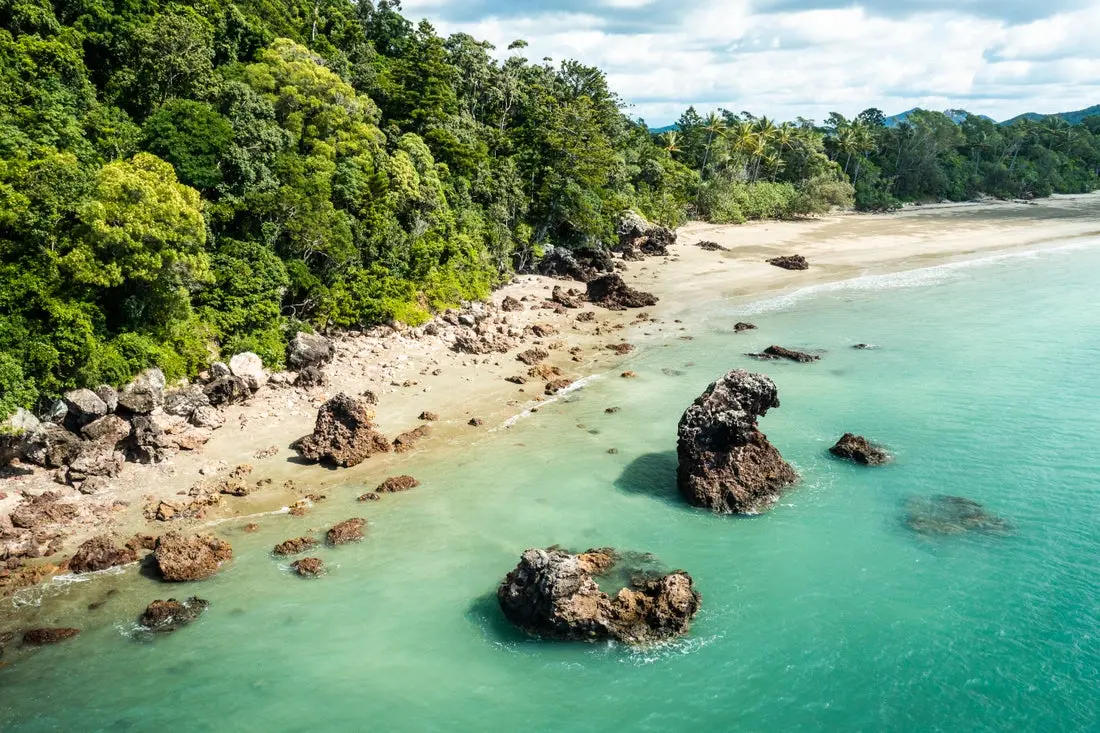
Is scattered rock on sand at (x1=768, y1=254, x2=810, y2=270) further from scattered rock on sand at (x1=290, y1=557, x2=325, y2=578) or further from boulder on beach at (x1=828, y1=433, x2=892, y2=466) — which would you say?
scattered rock on sand at (x1=290, y1=557, x2=325, y2=578)

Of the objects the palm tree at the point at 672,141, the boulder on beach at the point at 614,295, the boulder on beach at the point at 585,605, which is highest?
the palm tree at the point at 672,141

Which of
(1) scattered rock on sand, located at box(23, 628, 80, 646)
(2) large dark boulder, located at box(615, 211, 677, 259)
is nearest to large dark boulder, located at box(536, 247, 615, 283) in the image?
(2) large dark boulder, located at box(615, 211, 677, 259)

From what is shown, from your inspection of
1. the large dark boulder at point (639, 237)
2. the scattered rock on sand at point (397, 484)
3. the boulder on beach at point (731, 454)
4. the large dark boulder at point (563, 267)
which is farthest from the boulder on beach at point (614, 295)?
the scattered rock on sand at point (397, 484)

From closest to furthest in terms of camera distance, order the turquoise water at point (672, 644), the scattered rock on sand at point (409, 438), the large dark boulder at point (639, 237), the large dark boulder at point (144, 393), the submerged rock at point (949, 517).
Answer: the turquoise water at point (672, 644), the submerged rock at point (949, 517), the large dark boulder at point (144, 393), the scattered rock on sand at point (409, 438), the large dark boulder at point (639, 237)

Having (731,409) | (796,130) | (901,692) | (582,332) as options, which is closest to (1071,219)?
(796,130)

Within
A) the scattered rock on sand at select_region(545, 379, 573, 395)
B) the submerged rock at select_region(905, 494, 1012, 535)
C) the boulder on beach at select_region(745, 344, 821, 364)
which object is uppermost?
the scattered rock on sand at select_region(545, 379, 573, 395)

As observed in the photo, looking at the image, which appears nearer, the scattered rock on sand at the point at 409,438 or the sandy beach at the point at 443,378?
the sandy beach at the point at 443,378

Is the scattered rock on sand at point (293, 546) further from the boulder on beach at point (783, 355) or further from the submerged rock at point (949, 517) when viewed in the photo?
the boulder on beach at point (783, 355)

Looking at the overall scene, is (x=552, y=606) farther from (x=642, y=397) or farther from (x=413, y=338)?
(x=413, y=338)
